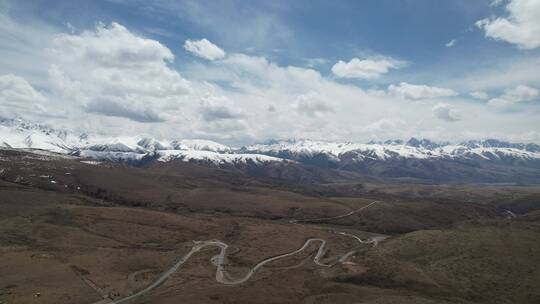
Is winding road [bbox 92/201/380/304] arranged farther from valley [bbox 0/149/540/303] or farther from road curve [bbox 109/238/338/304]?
valley [bbox 0/149/540/303]

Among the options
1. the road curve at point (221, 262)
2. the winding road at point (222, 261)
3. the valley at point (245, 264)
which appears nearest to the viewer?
the valley at point (245, 264)

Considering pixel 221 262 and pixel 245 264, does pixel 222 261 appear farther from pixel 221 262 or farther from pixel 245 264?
pixel 245 264

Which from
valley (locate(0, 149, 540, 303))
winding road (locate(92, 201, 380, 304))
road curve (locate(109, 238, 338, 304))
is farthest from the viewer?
road curve (locate(109, 238, 338, 304))

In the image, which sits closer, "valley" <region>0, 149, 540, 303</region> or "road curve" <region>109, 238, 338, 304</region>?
"valley" <region>0, 149, 540, 303</region>

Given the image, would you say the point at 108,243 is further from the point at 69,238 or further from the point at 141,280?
the point at 141,280

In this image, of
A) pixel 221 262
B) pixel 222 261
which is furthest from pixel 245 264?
pixel 222 261

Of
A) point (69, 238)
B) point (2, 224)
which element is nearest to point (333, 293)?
point (69, 238)

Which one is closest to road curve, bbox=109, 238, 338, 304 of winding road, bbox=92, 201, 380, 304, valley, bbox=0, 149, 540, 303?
winding road, bbox=92, 201, 380, 304

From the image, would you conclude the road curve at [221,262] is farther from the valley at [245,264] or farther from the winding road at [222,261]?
the valley at [245,264]

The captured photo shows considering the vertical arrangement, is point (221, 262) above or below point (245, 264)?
below

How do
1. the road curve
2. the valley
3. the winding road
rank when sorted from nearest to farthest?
the valley < the winding road < the road curve

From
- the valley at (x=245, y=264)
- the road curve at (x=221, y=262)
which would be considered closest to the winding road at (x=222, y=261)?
the road curve at (x=221, y=262)

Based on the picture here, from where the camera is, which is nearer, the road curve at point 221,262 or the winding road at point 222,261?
the winding road at point 222,261
